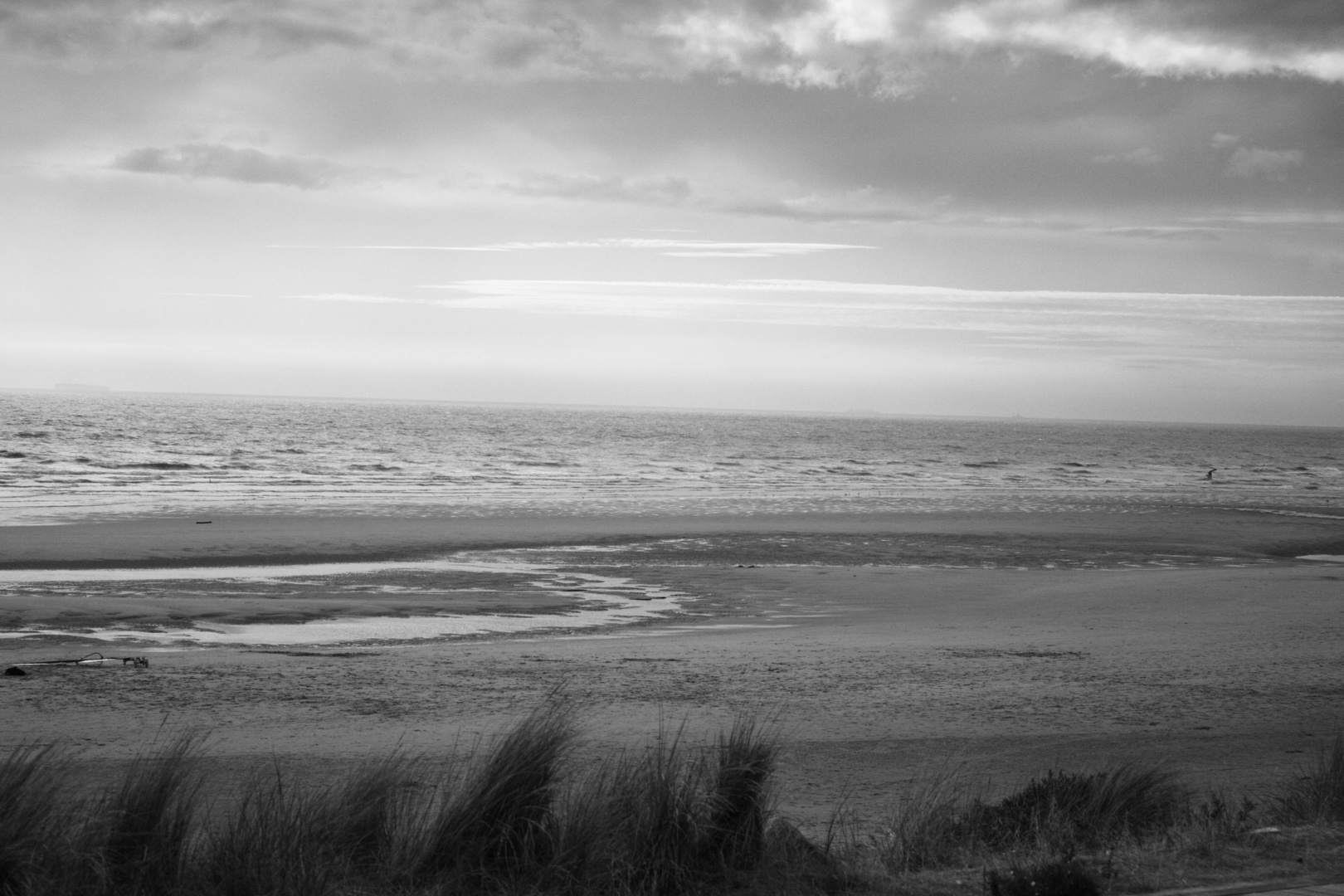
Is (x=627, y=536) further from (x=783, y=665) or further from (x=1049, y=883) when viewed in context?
(x=1049, y=883)

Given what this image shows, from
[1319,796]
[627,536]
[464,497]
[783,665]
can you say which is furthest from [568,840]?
[464,497]

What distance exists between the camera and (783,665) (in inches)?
475

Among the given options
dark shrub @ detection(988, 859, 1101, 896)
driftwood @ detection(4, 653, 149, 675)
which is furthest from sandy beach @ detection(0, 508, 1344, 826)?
dark shrub @ detection(988, 859, 1101, 896)

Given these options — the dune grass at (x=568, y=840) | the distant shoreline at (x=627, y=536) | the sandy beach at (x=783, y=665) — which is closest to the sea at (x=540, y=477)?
the distant shoreline at (x=627, y=536)

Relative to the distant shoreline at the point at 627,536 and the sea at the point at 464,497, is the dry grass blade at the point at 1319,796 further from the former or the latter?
the distant shoreline at the point at 627,536

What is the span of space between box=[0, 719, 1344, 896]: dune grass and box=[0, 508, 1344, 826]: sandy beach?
1202 mm

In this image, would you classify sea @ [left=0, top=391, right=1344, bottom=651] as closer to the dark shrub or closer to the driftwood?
the driftwood

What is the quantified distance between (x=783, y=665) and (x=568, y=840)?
693 centimetres

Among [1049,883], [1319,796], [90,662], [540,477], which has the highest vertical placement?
[1049,883]

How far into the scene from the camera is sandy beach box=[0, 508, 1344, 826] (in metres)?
8.55

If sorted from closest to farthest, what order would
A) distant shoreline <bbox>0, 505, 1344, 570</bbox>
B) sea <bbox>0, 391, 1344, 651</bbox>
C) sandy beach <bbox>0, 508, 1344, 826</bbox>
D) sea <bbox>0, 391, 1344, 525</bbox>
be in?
sandy beach <bbox>0, 508, 1344, 826</bbox> → sea <bbox>0, 391, 1344, 651</bbox> → distant shoreline <bbox>0, 505, 1344, 570</bbox> → sea <bbox>0, 391, 1344, 525</bbox>

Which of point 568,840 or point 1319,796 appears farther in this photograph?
point 1319,796

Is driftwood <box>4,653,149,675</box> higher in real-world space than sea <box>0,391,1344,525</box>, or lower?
higher

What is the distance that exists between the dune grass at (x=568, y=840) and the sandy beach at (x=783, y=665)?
1.20 meters
